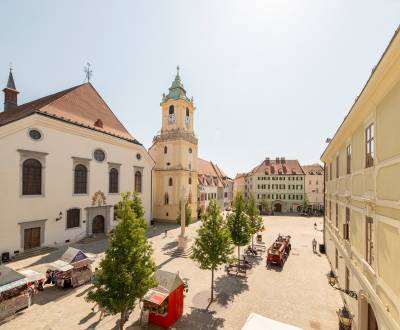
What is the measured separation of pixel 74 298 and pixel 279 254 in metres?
15.3

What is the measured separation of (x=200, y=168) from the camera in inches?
2254

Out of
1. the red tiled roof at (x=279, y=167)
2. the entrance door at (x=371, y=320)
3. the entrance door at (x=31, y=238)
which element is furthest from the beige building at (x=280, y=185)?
the entrance door at (x=371, y=320)

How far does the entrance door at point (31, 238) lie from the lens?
20.6m

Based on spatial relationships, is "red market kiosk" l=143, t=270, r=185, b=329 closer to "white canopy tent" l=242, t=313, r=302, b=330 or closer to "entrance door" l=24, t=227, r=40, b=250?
"white canopy tent" l=242, t=313, r=302, b=330

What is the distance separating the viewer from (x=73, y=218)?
81.3 feet

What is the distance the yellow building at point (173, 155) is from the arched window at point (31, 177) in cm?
2084

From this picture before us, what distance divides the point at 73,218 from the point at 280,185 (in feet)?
167

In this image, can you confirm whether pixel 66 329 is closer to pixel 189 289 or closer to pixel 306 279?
pixel 189 289

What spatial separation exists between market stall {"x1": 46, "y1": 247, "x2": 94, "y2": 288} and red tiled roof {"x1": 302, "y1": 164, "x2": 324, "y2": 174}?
60.3 metres

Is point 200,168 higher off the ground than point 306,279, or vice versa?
point 200,168

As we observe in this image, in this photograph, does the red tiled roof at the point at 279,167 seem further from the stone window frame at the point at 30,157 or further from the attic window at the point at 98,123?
the stone window frame at the point at 30,157

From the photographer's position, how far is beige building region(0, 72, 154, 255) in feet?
64.7

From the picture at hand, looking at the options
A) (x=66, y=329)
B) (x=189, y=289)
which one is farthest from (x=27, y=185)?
(x=189, y=289)

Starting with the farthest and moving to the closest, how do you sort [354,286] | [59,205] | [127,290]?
[59,205] < [354,286] < [127,290]
